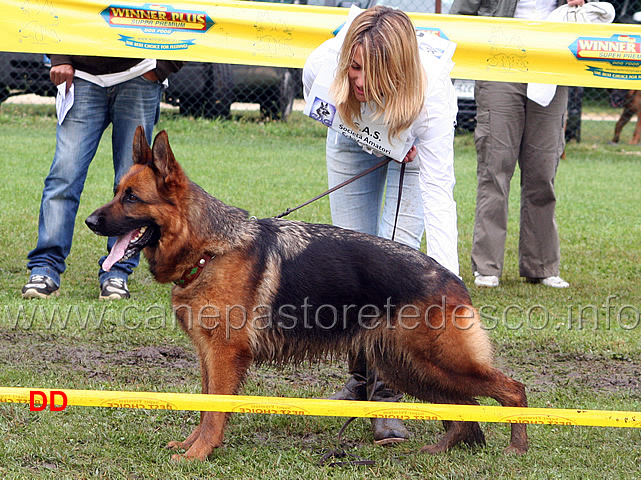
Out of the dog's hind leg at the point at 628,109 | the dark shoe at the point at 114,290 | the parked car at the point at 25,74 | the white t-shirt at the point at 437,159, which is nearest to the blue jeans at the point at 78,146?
the dark shoe at the point at 114,290

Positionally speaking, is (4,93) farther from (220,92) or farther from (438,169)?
(438,169)

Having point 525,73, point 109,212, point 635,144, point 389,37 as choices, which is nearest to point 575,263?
point 525,73

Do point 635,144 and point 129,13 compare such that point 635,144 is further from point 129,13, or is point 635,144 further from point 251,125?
point 129,13

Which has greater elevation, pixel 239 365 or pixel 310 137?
pixel 239 365

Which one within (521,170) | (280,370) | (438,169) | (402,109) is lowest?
(280,370)

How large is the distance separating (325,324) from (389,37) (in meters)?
1.30

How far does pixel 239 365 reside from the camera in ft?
10.8

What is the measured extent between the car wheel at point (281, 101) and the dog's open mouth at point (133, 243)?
975 centimetres

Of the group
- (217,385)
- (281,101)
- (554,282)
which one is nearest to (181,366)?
(217,385)

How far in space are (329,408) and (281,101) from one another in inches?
429

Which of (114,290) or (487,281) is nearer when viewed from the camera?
(114,290)

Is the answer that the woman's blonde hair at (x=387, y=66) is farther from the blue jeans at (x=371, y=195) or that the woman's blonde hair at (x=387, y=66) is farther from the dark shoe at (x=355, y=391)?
the dark shoe at (x=355, y=391)

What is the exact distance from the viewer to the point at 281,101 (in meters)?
13.4

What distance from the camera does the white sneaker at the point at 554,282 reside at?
20.6 feet
